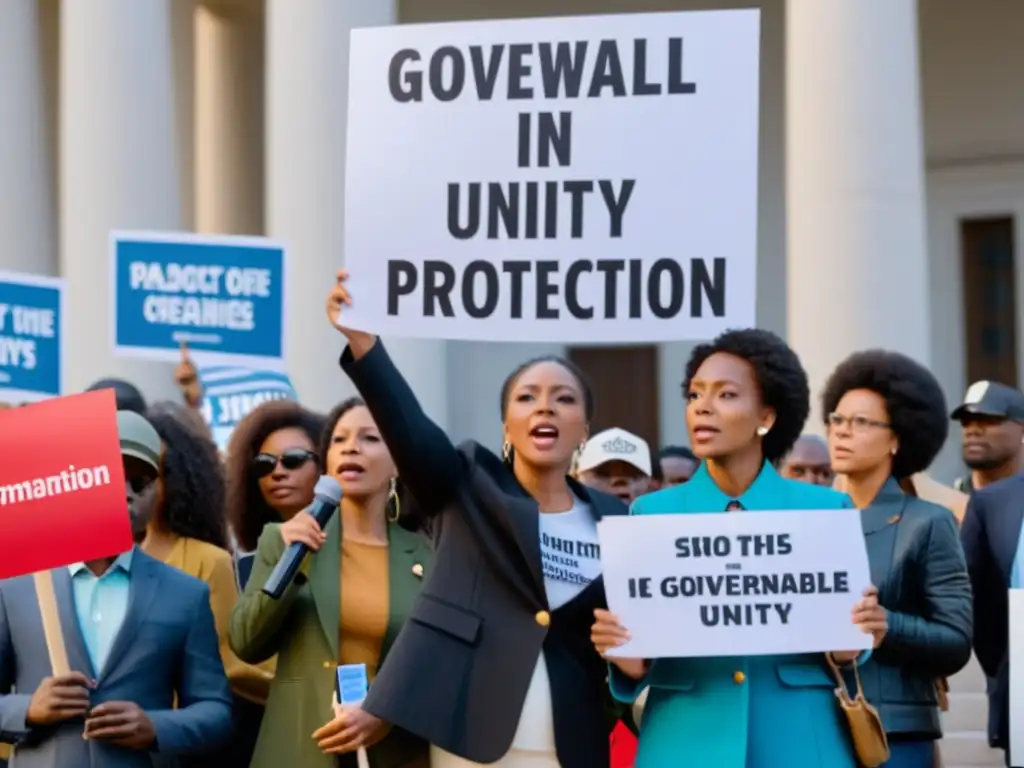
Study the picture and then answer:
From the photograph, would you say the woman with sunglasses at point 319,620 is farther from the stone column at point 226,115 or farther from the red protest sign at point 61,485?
the stone column at point 226,115

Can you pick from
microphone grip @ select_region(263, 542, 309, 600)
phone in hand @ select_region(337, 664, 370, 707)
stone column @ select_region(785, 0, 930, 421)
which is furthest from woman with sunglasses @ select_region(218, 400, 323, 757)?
stone column @ select_region(785, 0, 930, 421)

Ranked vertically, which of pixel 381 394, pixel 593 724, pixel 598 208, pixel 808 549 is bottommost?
pixel 593 724

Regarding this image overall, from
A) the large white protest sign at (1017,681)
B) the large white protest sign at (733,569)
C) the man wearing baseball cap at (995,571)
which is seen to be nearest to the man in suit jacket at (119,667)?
the large white protest sign at (733,569)

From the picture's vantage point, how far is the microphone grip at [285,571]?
6.31 m

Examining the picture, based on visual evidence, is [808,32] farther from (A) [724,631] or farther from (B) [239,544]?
(A) [724,631]

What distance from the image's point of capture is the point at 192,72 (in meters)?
25.5

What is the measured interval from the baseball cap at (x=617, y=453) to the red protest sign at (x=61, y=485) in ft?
16.8

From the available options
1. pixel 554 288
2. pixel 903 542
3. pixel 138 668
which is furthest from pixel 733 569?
pixel 138 668

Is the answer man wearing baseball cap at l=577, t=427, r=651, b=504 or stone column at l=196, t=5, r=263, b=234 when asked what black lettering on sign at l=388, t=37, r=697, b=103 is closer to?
man wearing baseball cap at l=577, t=427, r=651, b=504

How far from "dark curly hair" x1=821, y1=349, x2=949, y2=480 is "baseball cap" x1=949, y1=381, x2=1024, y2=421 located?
2606 millimetres

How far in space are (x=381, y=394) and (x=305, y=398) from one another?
12.3 meters

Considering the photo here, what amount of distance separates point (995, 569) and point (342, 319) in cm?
321

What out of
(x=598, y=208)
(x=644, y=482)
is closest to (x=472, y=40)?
(x=598, y=208)

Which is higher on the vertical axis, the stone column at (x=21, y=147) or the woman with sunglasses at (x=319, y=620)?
the stone column at (x=21, y=147)
